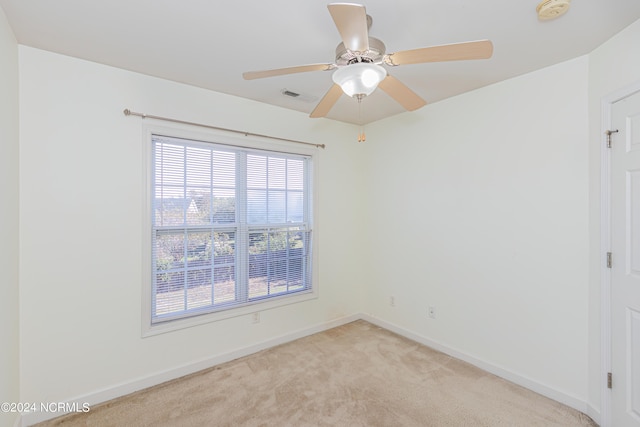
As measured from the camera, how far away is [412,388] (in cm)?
238

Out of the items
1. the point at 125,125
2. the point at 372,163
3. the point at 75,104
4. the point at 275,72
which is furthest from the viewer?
the point at 372,163

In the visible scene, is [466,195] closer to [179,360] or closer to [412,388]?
[412,388]

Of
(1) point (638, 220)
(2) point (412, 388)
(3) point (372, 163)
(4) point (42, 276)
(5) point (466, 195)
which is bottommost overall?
(2) point (412, 388)

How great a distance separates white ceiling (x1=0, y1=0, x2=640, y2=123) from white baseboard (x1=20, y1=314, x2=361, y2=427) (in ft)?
8.20

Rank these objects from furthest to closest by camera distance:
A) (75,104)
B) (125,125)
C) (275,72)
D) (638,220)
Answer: (125,125)
(75,104)
(638,220)
(275,72)

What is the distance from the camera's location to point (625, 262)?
1815 mm

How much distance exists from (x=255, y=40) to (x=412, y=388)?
2.87m

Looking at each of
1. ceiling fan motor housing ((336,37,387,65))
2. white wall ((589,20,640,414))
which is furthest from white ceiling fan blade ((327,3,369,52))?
white wall ((589,20,640,414))

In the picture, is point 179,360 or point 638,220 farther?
point 179,360

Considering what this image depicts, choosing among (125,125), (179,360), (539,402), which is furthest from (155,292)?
(539,402)

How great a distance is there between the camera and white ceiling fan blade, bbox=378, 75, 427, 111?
1.61 m

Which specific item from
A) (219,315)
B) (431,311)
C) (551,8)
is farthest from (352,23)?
(431,311)

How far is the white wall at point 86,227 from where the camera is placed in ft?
6.61

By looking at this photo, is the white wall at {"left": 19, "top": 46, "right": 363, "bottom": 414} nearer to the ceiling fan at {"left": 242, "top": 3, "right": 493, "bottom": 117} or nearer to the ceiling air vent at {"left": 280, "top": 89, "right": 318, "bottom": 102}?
the ceiling air vent at {"left": 280, "top": 89, "right": 318, "bottom": 102}
